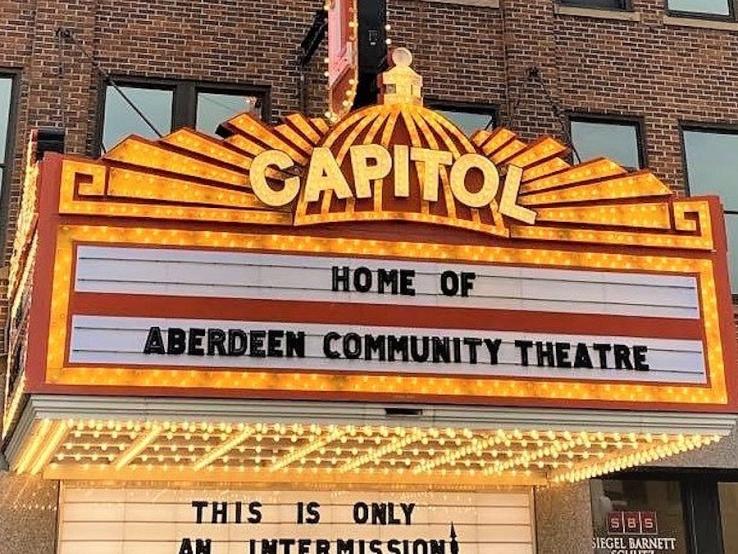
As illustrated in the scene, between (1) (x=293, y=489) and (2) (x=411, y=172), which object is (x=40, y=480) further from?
(2) (x=411, y=172)

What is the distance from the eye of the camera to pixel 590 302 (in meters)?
9.48

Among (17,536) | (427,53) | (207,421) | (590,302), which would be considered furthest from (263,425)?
(427,53)

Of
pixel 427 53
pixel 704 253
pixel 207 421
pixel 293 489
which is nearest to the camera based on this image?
pixel 207 421

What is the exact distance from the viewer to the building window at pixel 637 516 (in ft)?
40.9

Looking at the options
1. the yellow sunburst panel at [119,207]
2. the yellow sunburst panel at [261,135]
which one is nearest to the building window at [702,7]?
the yellow sunburst panel at [261,135]

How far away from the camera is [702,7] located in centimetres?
1506

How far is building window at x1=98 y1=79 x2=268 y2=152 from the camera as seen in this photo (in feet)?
42.1

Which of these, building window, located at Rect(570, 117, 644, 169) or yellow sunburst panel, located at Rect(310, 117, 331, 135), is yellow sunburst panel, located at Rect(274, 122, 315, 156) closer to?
yellow sunburst panel, located at Rect(310, 117, 331, 135)

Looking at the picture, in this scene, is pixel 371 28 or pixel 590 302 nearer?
pixel 590 302

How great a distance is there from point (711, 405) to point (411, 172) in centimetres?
338

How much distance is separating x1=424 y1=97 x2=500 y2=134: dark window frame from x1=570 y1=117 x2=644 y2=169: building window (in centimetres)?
109

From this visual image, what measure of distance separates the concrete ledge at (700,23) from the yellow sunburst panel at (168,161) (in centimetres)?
827

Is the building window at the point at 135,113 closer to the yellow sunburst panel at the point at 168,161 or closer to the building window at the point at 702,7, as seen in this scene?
the yellow sunburst panel at the point at 168,161

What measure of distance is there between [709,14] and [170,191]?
9.51m
